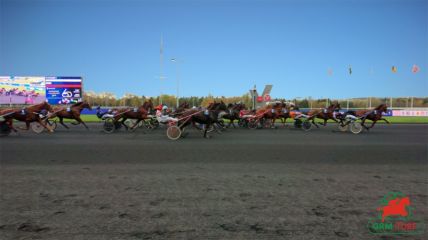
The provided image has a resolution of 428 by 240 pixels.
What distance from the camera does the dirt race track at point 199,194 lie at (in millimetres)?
2955

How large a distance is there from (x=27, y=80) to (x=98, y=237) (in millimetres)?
34342

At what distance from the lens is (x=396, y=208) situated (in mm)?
3771

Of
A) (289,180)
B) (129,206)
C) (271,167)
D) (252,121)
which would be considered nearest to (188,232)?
(129,206)

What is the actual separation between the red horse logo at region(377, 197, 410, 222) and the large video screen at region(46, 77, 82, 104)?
104 feet

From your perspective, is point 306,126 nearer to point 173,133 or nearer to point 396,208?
point 173,133

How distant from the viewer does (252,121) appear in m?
18.3

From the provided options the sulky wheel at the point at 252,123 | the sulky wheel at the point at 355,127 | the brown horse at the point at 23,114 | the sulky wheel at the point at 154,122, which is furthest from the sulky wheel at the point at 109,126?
the sulky wheel at the point at 355,127

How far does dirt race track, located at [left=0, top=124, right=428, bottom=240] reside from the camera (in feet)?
9.70

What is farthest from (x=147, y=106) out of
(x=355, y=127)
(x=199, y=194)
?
(x=355, y=127)

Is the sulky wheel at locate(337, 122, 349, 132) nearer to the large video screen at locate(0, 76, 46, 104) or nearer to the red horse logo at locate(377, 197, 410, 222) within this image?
the red horse logo at locate(377, 197, 410, 222)

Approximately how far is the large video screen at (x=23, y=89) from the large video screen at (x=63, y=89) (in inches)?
33.0

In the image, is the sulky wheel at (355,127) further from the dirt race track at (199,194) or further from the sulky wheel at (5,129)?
the sulky wheel at (5,129)

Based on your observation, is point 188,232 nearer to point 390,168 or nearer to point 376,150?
point 390,168

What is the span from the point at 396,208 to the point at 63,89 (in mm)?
33115
